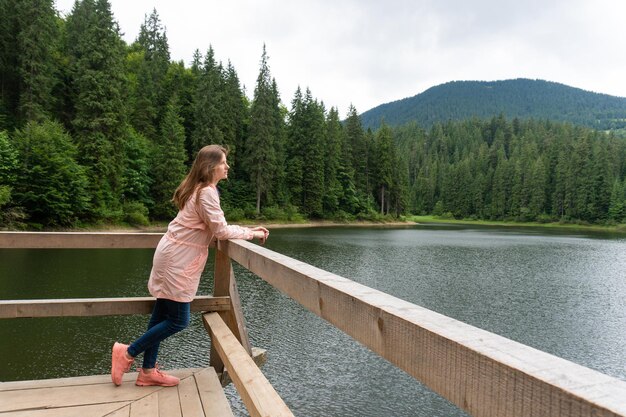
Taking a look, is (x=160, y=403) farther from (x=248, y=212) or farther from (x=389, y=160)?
(x=389, y=160)

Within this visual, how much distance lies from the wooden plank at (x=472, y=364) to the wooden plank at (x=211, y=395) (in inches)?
53.7

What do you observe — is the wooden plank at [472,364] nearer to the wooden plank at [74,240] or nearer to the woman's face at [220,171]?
the woman's face at [220,171]

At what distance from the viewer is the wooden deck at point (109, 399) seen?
237cm

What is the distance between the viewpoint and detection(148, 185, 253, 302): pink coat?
2.72m

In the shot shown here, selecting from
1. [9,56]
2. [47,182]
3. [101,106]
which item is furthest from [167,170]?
[9,56]

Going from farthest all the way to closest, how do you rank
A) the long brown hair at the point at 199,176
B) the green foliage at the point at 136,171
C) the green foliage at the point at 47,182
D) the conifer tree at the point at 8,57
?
the green foliage at the point at 136,171 → the conifer tree at the point at 8,57 → the green foliage at the point at 47,182 → the long brown hair at the point at 199,176

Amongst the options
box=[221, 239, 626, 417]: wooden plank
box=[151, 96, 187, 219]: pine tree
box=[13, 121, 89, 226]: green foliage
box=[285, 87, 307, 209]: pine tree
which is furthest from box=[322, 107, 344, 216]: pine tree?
box=[221, 239, 626, 417]: wooden plank

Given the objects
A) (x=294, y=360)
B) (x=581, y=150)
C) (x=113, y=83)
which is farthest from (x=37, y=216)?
(x=581, y=150)

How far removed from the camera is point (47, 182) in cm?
2666

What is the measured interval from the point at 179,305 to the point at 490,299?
45.7 ft

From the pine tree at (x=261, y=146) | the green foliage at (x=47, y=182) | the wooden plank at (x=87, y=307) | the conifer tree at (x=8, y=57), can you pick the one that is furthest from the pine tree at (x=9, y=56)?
the wooden plank at (x=87, y=307)

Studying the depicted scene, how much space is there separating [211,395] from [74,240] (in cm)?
175

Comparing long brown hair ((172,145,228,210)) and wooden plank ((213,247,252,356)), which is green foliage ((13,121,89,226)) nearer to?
wooden plank ((213,247,252,356))

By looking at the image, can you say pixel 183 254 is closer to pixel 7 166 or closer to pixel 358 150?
pixel 7 166
